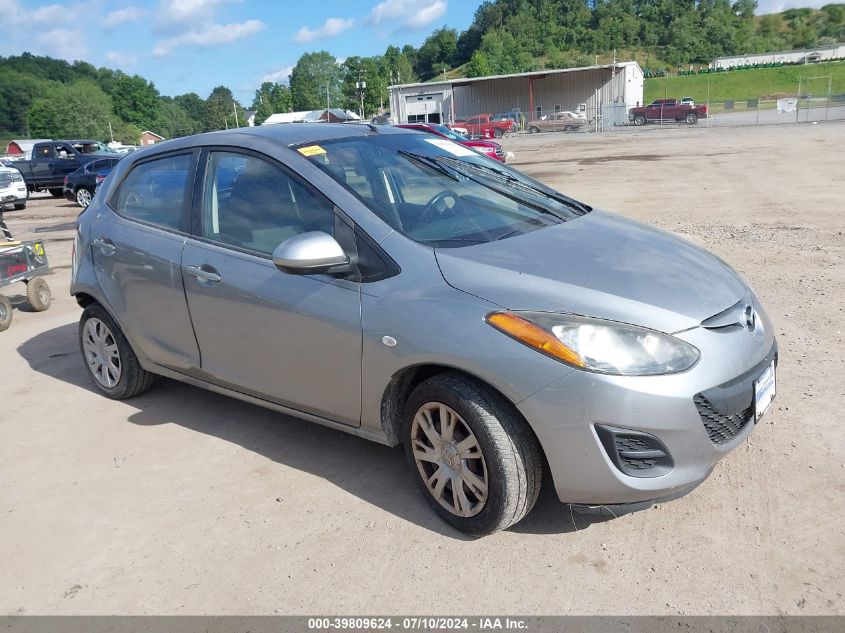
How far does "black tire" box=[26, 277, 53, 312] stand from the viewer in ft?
24.5

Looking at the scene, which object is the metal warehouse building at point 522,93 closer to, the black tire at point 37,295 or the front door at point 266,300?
the black tire at point 37,295

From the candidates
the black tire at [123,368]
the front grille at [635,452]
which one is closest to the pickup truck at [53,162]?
the black tire at [123,368]

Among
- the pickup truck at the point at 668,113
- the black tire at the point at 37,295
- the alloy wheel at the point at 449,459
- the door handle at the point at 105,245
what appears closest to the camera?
the alloy wheel at the point at 449,459

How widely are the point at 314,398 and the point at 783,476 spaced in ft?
7.59

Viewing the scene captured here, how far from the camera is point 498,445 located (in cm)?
269

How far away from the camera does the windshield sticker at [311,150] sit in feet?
11.5

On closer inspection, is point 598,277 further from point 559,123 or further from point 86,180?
point 559,123

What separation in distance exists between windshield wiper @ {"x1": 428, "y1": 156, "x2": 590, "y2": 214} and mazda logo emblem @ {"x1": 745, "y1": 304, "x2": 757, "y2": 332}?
1.21 metres

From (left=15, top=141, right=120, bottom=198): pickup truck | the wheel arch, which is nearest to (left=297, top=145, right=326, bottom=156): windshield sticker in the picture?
the wheel arch

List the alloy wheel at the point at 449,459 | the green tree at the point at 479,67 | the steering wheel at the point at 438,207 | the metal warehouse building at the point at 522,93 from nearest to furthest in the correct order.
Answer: the alloy wheel at the point at 449,459, the steering wheel at the point at 438,207, the metal warehouse building at the point at 522,93, the green tree at the point at 479,67

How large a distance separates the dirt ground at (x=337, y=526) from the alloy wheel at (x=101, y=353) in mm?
191

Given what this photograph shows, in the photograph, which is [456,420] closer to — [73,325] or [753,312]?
[753,312]

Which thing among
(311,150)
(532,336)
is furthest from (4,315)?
(532,336)

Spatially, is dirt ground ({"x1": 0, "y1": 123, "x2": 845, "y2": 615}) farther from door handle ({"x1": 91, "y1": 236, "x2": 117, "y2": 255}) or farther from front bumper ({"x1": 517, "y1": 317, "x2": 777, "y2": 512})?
door handle ({"x1": 91, "y1": 236, "x2": 117, "y2": 255})
